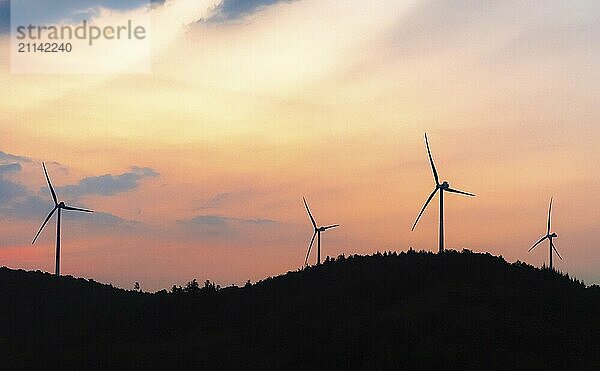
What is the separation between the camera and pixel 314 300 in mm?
87250

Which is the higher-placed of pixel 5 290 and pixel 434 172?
pixel 434 172

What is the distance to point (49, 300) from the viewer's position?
119812mm

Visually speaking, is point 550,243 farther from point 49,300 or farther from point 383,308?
point 49,300

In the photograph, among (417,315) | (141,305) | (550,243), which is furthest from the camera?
(550,243)

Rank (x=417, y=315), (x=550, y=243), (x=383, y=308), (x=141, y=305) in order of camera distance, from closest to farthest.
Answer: (x=417, y=315) → (x=383, y=308) → (x=141, y=305) → (x=550, y=243)

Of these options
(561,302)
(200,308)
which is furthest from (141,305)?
(561,302)

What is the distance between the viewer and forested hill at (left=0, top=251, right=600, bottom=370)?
66.6 metres

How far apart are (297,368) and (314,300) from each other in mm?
17510

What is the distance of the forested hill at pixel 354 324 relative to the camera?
66.6 metres

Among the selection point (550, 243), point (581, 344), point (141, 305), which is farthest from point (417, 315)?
point (550, 243)

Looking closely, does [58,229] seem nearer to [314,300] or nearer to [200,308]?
[200,308]

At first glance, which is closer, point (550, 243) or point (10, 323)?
point (10, 323)

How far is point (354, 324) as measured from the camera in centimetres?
7556

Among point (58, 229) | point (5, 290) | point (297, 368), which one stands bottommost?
point (297, 368)
